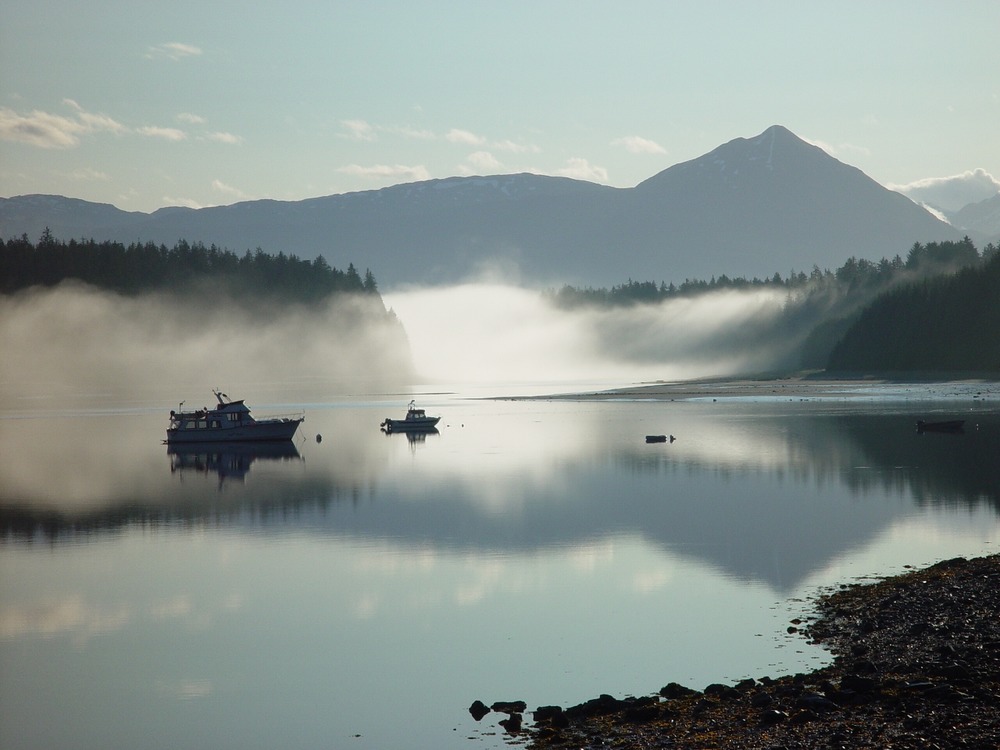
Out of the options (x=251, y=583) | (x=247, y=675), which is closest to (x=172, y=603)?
(x=251, y=583)

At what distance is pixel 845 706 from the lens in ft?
65.9

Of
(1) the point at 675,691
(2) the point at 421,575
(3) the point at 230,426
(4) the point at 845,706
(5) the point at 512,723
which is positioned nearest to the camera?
(4) the point at 845,706

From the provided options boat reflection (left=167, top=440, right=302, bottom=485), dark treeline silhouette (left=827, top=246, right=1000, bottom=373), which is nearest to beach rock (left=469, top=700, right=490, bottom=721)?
boat reflection (left=167, top=440, right=302, bottom=485)

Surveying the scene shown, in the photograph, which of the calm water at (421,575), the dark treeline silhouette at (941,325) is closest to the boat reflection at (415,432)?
the calm water at (421,575)

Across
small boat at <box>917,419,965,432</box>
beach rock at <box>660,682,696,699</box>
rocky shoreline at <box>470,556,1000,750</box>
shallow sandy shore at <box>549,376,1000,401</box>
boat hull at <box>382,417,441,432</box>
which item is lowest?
beach rock at <box>660,682,696,699</box>

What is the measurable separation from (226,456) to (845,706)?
79.0 m

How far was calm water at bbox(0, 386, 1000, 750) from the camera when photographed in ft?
→ 77.2

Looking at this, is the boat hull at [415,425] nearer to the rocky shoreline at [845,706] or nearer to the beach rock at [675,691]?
the rocky shoreline at [845,706]

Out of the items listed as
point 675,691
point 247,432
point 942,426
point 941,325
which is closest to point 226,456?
point 247,432

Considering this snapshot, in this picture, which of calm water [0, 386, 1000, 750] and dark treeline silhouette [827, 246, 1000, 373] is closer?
calm water [0, 386, 1000, 750]

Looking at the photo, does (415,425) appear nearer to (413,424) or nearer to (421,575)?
(413,424)

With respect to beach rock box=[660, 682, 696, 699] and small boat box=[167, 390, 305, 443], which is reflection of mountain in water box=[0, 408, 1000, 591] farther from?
small boat box=[167, 390, 305, 443]

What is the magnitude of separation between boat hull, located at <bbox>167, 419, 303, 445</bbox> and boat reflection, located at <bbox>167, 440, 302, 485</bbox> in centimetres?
50

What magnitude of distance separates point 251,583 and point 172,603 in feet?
10.5
